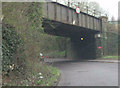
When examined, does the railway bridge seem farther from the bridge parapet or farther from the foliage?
the foliage

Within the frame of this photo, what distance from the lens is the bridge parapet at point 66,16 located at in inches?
678

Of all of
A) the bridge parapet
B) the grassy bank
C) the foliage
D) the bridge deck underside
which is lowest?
the grassy bank

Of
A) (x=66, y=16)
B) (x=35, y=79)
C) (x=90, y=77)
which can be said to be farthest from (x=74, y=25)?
(x=35, y=79)

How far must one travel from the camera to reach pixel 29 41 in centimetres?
885

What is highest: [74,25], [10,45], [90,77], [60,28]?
[74,25]

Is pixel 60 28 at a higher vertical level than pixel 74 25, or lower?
lower

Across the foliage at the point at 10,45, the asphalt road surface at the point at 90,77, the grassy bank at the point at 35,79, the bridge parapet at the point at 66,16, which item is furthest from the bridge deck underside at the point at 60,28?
the foliage at the point at 10,45

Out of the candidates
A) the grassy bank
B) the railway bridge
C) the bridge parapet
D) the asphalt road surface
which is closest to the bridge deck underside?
the railway bridge

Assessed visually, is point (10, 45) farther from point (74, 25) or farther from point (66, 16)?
point (74, 25)

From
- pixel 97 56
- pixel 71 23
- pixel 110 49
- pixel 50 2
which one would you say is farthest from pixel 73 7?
pixel 110 49

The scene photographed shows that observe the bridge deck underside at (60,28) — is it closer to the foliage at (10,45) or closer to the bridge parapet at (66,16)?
the bridge parapet at (66,16)

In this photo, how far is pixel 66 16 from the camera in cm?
1994

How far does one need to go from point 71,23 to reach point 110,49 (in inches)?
621

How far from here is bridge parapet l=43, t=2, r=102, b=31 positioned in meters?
17.2
